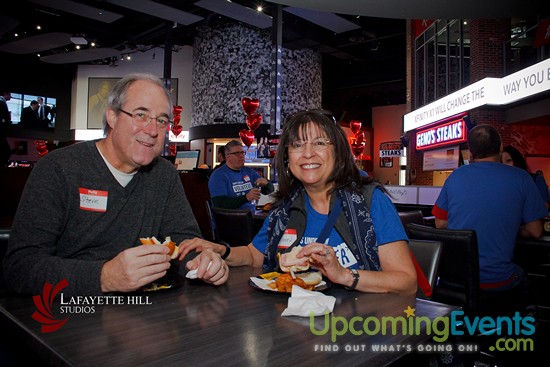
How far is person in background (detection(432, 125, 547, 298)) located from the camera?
100 inches

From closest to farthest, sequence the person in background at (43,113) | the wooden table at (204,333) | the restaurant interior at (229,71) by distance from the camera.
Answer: the wooden table at (204,333) < the restaurant interior at (229,71) < the person in background at (43,113)

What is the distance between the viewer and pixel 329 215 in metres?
1.67

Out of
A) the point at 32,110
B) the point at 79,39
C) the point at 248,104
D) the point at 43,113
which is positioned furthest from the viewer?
the point at 43,113

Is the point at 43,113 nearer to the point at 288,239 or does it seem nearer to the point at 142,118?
the point at 142,118

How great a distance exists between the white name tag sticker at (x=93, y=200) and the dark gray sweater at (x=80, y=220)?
0.01 metres

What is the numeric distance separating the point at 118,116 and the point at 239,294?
892mm

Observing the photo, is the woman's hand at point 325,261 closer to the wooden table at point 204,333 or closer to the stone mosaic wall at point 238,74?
the wooden table at point 204,333

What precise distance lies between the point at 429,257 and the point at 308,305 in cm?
94

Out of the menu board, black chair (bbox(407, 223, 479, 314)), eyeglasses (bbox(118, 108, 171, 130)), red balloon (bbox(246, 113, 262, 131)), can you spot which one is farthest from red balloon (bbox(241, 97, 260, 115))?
eyeglasses (bbox(118, 108, 171, 130))

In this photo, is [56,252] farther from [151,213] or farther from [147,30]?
[147,30]

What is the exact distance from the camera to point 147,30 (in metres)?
12.9

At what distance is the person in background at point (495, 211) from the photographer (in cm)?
254

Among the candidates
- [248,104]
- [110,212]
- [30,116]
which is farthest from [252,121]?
[30,116]

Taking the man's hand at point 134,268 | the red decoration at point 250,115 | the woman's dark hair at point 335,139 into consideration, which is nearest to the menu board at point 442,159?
the red decoration at point 250,115
